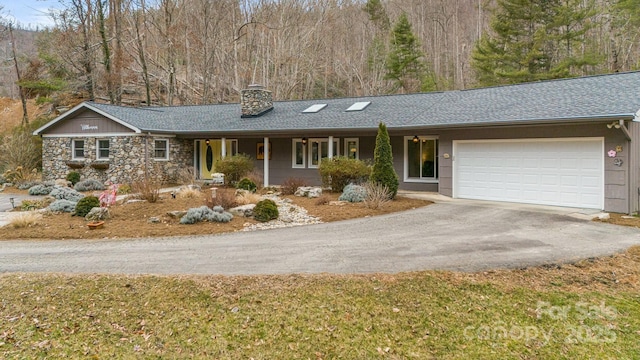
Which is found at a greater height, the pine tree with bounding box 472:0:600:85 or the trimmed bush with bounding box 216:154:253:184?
the pine tree with bounding box 472:0:600:85

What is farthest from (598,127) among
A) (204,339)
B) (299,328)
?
(204,339)

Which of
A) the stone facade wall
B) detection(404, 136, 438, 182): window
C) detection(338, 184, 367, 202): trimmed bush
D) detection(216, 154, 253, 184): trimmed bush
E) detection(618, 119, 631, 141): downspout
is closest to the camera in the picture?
detection(618, 119, 631, 141): downspout

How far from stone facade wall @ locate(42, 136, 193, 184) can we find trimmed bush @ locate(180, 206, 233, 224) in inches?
338

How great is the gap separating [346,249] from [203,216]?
3782mm

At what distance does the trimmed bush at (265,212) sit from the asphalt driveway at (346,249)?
0.88 meters

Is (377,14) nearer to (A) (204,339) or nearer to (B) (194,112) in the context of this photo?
(B) (194,112)

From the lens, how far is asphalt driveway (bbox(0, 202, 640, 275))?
5340 mm

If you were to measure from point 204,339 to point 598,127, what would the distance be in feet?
34.0

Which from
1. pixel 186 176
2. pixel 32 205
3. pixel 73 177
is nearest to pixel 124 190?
pixel 186 176

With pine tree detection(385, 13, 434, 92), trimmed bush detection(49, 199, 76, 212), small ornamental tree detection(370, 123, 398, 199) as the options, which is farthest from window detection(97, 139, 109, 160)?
pine tree detection(385, 13, 434, 92)

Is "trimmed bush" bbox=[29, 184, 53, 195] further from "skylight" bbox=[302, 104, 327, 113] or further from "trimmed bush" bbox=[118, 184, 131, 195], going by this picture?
"skylight" bbox=[302, 104, 327, 113]

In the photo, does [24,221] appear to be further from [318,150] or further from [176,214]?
[318,150]

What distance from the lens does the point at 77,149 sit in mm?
17000

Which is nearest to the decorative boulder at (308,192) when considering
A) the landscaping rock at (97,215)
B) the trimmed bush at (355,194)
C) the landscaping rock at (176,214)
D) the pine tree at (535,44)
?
the trimmed bush at (355,194)
